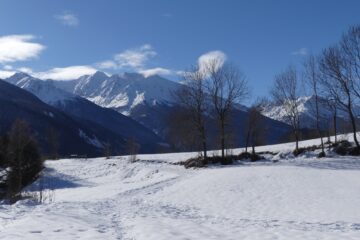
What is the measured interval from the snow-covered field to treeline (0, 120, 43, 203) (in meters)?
11.4

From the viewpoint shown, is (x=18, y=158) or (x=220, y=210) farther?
(x=18, y=158)

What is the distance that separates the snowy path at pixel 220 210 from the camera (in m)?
14.0

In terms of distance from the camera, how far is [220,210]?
70.0 feet

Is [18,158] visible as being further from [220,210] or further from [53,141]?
[53,141]

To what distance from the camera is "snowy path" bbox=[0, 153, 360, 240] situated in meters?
14.0

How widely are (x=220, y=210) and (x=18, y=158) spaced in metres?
22.0

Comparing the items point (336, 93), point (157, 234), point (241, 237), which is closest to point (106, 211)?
point (157, 234)

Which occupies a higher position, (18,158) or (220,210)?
(18,158)

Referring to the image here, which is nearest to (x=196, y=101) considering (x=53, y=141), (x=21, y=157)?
(x=21, y=157)

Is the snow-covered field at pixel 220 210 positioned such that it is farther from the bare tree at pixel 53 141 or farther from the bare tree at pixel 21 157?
the bare tree at pixel 53 141

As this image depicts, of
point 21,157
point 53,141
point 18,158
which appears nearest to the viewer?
point 18,158

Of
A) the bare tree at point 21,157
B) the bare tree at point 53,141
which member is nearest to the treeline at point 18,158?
the bare tree at point 21,157

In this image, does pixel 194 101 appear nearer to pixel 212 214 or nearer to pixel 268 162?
pixel 268 162

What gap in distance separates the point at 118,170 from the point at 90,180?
11.7 feet
